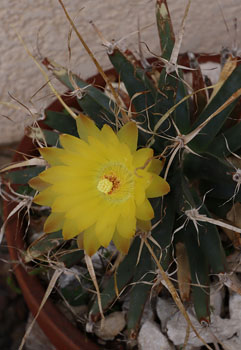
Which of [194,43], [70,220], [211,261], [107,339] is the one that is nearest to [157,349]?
[107,339]

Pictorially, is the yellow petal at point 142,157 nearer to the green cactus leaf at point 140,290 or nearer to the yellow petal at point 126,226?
the yellow petal at point 126,226

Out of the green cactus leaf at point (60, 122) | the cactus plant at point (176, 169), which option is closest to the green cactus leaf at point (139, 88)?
the cactus plant at point (176, 169)

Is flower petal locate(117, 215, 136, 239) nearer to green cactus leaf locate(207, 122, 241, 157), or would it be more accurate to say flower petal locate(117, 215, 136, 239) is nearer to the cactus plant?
the cactus plant

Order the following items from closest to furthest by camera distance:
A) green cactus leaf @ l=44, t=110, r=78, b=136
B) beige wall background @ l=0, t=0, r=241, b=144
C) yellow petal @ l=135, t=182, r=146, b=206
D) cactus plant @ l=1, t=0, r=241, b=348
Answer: yellow petal @ l=135, t=182, r=146, b=206, cactus plant @ l=1, t=0, r=241, b=348, green cactus leaf @ l=44, t=110, r=78, b=136, beige wall background @ l=0, t=0, r=241, b=144

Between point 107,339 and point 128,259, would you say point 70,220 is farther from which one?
point 107,339

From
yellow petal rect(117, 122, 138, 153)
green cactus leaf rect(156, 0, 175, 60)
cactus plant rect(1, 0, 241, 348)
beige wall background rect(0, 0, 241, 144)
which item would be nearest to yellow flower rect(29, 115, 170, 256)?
yellow petal rect(117, 122, 138, 153)

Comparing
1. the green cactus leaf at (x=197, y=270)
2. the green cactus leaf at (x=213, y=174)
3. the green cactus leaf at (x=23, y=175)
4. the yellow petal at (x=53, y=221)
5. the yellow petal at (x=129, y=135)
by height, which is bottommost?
the green cactus leaf at (x=197, y=270)

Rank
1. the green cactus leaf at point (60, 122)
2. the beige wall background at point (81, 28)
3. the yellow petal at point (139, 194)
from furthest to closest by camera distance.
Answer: the beige wall background at point (81, 28), the green cactus leaf at point (60, 122), the yellow petal at point (139, 194)
